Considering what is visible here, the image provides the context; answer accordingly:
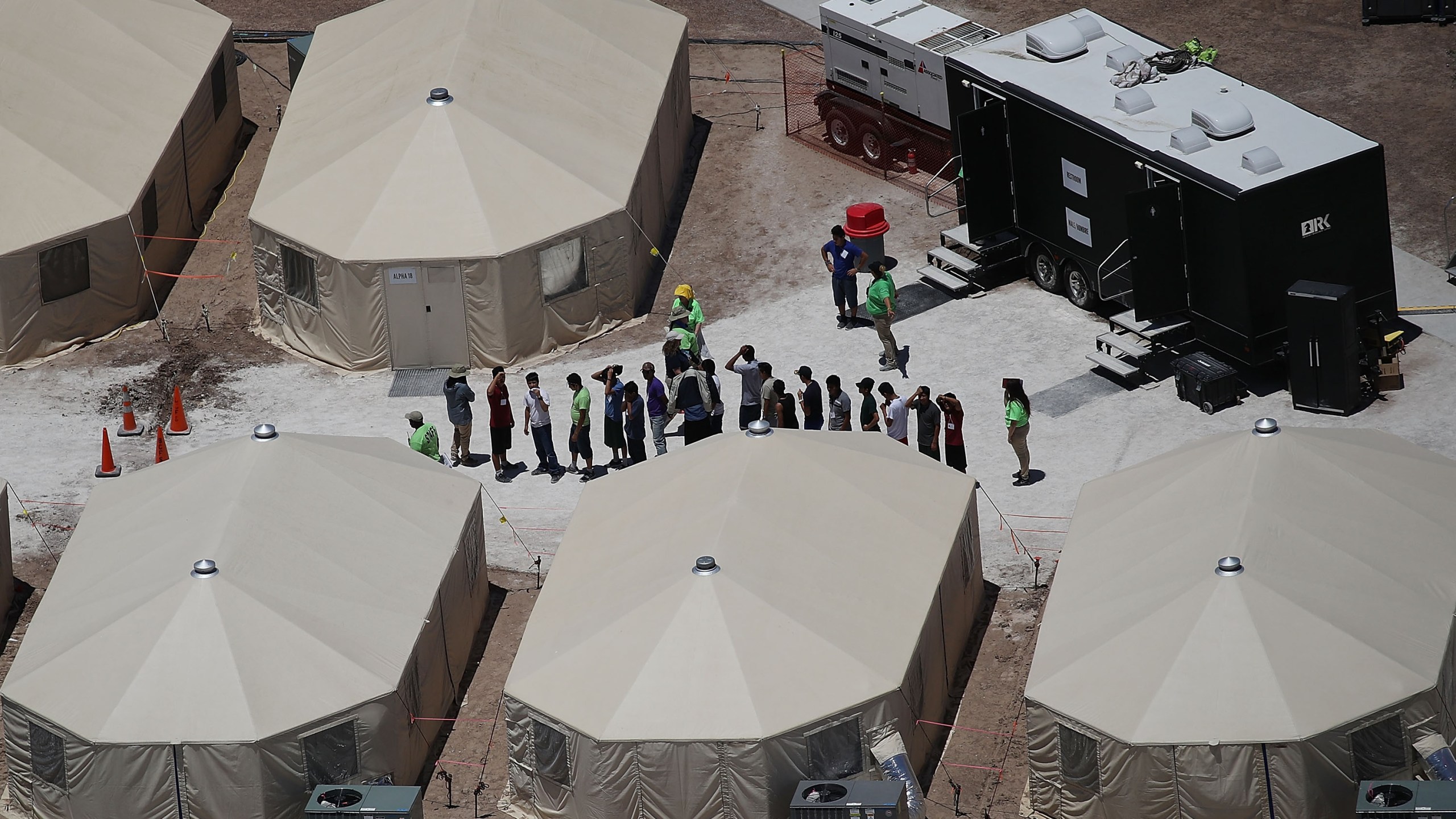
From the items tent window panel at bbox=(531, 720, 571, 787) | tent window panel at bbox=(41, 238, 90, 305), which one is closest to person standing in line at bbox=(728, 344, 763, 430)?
tent window panel at bbox=(531, 720, 571, 787)

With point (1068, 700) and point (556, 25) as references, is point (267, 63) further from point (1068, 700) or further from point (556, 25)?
point (1068, 700)

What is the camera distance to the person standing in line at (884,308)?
27156 mm

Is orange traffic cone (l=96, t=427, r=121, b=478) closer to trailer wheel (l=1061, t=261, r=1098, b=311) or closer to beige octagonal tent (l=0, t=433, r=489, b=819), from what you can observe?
beige octagonal tent (l=0, t=433, r=489, b=819)

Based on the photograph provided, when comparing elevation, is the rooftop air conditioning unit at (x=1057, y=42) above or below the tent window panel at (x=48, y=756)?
above

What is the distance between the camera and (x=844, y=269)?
93.6ft

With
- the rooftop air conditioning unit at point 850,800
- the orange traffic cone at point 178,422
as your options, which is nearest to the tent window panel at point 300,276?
the orange traffic cone at point 178,422

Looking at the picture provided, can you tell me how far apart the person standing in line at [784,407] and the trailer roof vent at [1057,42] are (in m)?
6.39

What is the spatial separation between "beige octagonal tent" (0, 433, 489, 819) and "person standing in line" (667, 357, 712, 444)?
117 inches

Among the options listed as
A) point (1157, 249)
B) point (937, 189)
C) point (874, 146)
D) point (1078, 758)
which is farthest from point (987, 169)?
point (1078, 758)

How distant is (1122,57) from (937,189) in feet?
14.4

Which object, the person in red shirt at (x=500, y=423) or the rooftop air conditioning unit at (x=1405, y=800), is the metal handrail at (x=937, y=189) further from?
the rooftop air conditioning unit at (x=1405, y=800)

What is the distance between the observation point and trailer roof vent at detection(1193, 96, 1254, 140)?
26.2 meters

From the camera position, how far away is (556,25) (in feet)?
107

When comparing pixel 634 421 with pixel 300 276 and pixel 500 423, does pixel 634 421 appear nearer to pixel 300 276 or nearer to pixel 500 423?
pixel 500 423
